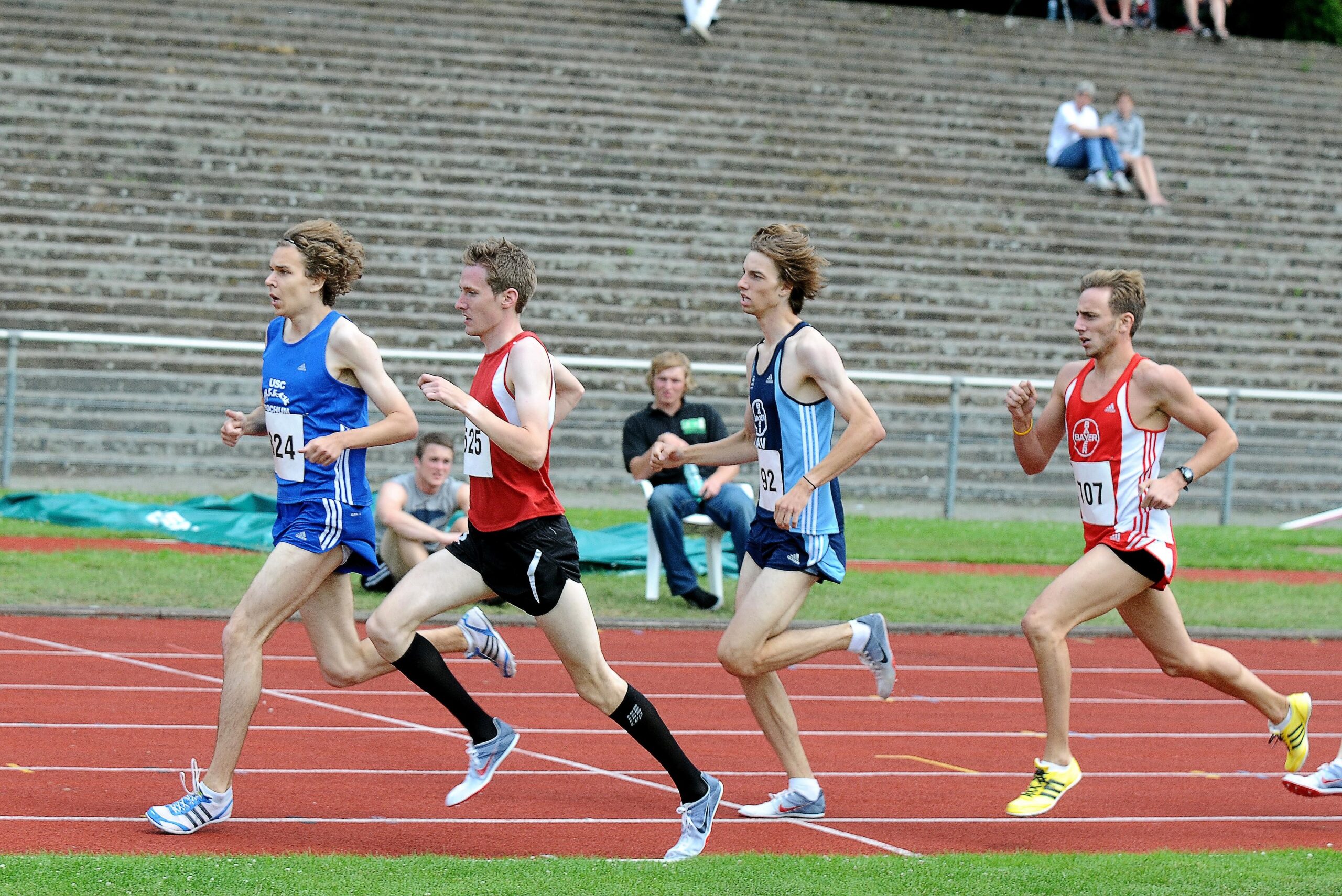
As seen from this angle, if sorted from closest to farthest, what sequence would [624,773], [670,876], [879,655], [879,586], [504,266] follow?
[670,876] → [504,266] → [879,655] → [624,773] → [879,586]

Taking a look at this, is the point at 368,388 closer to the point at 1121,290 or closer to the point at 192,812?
the point at 192,812

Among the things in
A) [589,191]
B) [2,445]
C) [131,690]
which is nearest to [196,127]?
[589,191]

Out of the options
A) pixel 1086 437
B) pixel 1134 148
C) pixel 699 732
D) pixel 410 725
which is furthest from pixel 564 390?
pixel 1134 148

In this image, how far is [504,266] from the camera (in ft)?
17.6

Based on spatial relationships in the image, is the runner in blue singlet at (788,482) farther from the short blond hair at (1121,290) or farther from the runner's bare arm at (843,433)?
the short blond hair at (1121,290)

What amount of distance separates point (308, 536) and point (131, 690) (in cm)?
286

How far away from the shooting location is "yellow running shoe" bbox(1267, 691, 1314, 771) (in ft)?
20.5

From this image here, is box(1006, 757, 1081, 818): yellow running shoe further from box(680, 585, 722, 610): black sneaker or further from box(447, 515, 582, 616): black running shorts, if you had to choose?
box(680, 585, 722, 610): black sneaker

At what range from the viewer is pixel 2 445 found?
1497 cm

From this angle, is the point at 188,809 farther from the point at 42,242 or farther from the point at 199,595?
the point at 42,242

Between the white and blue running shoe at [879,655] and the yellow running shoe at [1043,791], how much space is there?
1.95ft

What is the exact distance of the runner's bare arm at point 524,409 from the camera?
16.5 ft

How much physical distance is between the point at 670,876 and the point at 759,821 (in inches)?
43.7

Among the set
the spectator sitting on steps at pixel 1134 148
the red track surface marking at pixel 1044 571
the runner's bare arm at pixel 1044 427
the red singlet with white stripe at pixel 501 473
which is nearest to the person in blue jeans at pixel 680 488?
the red track surface marking at pixel 1044 571
